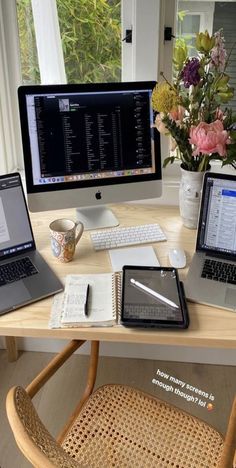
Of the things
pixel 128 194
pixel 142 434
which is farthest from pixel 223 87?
pixel 142 434

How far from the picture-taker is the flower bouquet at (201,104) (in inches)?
50.4

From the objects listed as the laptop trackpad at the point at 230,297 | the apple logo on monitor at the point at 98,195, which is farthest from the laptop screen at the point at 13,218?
the laptop trackpad at the point at 230,297

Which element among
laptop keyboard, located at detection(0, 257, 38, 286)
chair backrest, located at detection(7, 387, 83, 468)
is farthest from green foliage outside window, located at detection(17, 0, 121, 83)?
chair backrest, located at detection(7, 387, 83, 468)

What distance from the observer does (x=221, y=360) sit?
1987 millimetres

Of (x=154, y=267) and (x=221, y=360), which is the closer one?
(x=154, y=267)

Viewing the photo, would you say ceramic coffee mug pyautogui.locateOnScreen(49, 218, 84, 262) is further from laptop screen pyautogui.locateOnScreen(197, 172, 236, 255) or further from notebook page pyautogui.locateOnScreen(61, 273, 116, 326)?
laptop screen pyautogui.locateOnScreen(197, 172, 236, 255)

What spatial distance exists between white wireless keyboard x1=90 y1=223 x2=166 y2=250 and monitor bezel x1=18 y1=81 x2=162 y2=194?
157 millimetres

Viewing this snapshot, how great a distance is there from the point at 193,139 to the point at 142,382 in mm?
1118

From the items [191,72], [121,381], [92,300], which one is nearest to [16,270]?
[92,300]

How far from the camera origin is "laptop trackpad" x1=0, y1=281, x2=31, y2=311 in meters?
1.12

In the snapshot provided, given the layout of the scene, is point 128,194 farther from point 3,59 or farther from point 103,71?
point 3,59

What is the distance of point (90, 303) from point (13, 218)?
0.37m

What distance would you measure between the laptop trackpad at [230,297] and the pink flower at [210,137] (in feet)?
1.33

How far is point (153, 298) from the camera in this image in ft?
3.72
